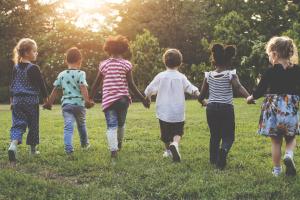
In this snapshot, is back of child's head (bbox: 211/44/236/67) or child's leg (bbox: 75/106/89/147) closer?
back of child's head (bbox: 211/44/236/67)

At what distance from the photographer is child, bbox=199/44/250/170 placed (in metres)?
6.80

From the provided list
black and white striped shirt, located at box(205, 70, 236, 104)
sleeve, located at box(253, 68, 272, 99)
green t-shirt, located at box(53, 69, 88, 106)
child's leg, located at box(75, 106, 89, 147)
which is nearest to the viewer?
sleeve, located at box(253, 68, 272, 99)

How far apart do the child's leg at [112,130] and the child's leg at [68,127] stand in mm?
801

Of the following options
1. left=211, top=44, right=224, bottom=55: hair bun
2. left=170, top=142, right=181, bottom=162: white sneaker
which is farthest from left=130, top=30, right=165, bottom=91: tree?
left=211, top=44, right=224, bottom=55: hair bun

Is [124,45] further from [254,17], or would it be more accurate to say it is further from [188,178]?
[254,17]

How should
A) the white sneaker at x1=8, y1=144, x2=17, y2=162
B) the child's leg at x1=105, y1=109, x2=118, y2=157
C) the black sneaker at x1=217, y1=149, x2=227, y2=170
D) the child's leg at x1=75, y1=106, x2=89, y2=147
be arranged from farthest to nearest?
the child's leg at x1=75, y1=106, x2=89, y2=147, the child's leg at x1=105, y1=109, x2=118, y2=157, the white sneaker at x1=8, y1=144, x2=17, y2=162, the black sneaker at x1=217, y1=149, x2=227, y2=170

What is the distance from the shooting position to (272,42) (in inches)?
243

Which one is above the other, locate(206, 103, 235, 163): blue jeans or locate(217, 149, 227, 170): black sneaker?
locate(206, 103, 235, 163): blue jeans

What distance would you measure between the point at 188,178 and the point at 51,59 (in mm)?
29616

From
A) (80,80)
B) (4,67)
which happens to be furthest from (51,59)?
(80,80)

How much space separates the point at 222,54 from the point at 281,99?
1.14 metres

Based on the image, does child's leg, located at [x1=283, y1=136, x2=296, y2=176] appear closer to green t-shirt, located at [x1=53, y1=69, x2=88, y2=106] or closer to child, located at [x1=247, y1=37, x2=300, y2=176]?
child, located at [x1=247, y1=37, x2=300, y2=176]

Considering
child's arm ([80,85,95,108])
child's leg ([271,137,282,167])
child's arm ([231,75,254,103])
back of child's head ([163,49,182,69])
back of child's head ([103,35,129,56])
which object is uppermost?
back of child's head ([103,35,129,56])

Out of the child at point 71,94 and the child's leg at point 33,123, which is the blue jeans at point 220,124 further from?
the child's leg at point 33,123
